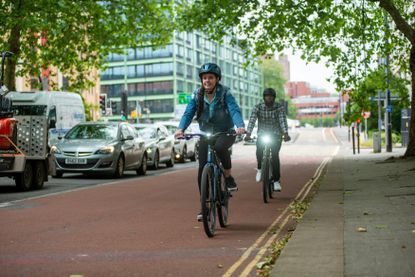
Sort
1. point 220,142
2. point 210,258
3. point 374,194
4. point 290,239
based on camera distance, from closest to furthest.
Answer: point 210,258
point 290,239
point 220,142
point 374,194

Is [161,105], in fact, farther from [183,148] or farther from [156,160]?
[156,160]

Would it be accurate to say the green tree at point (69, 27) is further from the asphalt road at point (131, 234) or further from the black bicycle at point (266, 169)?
the black bicycle at point (266, 169)

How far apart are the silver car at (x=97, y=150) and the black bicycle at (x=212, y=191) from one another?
34.9 feet

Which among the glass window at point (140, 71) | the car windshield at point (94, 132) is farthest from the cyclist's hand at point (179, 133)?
the glass window at point (140, 71)

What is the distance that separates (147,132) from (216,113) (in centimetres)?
1652

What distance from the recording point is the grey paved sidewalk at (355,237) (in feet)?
17.2

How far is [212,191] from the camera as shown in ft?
24.6

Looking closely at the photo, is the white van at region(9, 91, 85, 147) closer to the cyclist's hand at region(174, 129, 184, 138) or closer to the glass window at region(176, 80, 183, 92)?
the cyclist's hand at region(174, 129, 184, 138)

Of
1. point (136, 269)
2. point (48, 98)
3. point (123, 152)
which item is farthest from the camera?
point (48, 98)

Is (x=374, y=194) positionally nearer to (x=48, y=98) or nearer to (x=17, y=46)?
(x=48, y=98)

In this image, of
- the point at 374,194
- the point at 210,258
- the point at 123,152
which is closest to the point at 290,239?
the point at 210,258

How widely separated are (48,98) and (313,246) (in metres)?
16.8

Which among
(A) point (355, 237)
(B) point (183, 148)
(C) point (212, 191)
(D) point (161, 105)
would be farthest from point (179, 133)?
(D) point (161, 105)

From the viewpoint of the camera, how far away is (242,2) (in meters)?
22.5
